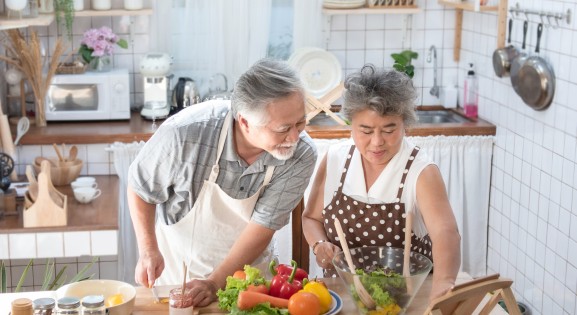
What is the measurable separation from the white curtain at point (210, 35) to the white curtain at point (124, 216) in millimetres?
683

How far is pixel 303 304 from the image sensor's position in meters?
2.13

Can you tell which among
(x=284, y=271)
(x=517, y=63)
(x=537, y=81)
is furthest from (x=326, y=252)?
(x=517, y=63)

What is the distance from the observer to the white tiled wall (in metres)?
3.81

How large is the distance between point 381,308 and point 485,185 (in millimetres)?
2629

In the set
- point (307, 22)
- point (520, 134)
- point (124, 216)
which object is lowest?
point (124, 216)

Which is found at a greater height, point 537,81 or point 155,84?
point 537,81

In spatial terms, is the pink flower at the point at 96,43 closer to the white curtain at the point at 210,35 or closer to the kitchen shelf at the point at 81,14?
the kitchen shelf at the point at 81,14

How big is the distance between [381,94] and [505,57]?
78.5 inches

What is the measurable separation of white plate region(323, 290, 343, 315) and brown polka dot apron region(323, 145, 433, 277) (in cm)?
36

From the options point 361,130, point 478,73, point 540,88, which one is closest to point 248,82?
point 361,130

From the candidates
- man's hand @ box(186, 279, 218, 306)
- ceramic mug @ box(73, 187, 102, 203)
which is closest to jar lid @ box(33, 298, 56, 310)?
man's hand @ box(186, 279, 218, 306)

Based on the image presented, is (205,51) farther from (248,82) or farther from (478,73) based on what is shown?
(248,82)

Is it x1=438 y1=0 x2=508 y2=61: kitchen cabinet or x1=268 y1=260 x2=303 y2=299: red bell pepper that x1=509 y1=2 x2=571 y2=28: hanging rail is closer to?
x1=438 y1=0 x2=508 y2=61: kitchen cabinet

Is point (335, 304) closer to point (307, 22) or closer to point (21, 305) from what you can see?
point (21, 305)
